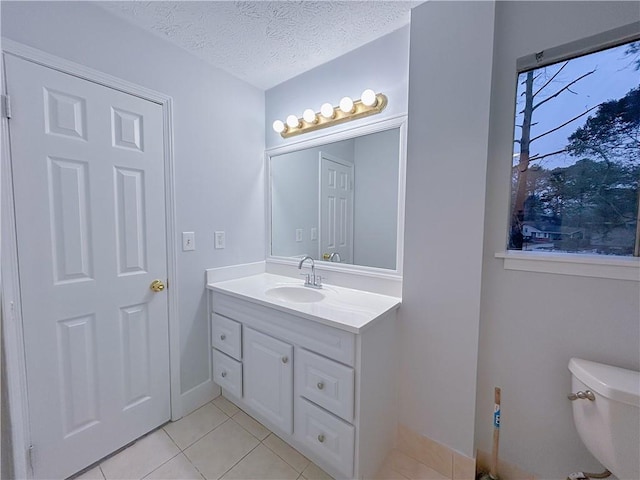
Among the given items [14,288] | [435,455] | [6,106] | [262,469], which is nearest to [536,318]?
[435,455]

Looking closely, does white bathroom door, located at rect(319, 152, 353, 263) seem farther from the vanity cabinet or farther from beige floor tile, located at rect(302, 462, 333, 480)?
beige floor tile, located at rect(302, 462, 333, 480)

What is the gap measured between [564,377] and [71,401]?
2252mm

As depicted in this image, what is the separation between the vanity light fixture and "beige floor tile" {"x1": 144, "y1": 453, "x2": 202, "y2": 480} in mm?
2070

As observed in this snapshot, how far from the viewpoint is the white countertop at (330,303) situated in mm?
1157

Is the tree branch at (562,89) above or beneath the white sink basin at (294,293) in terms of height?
above

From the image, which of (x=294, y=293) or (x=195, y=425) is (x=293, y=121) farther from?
(x=195, y=425)

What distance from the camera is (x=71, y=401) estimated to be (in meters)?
1.25

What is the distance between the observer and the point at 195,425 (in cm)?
160

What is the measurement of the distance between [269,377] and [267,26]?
189cm

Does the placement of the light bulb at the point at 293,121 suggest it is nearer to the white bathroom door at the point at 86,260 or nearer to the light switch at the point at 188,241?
the white bathroom door at the point at 86,260

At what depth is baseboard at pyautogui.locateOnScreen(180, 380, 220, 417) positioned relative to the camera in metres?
1.68

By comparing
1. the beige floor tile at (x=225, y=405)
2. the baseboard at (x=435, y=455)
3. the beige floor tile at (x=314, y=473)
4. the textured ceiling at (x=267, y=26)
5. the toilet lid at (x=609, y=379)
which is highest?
the textured ceiling at (x=267, y=26)

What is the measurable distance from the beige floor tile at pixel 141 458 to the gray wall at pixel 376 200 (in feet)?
4.91

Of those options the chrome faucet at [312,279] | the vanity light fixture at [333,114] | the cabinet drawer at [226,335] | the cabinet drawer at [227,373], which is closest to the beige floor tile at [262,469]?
the cabinet drawer at [227,373]
